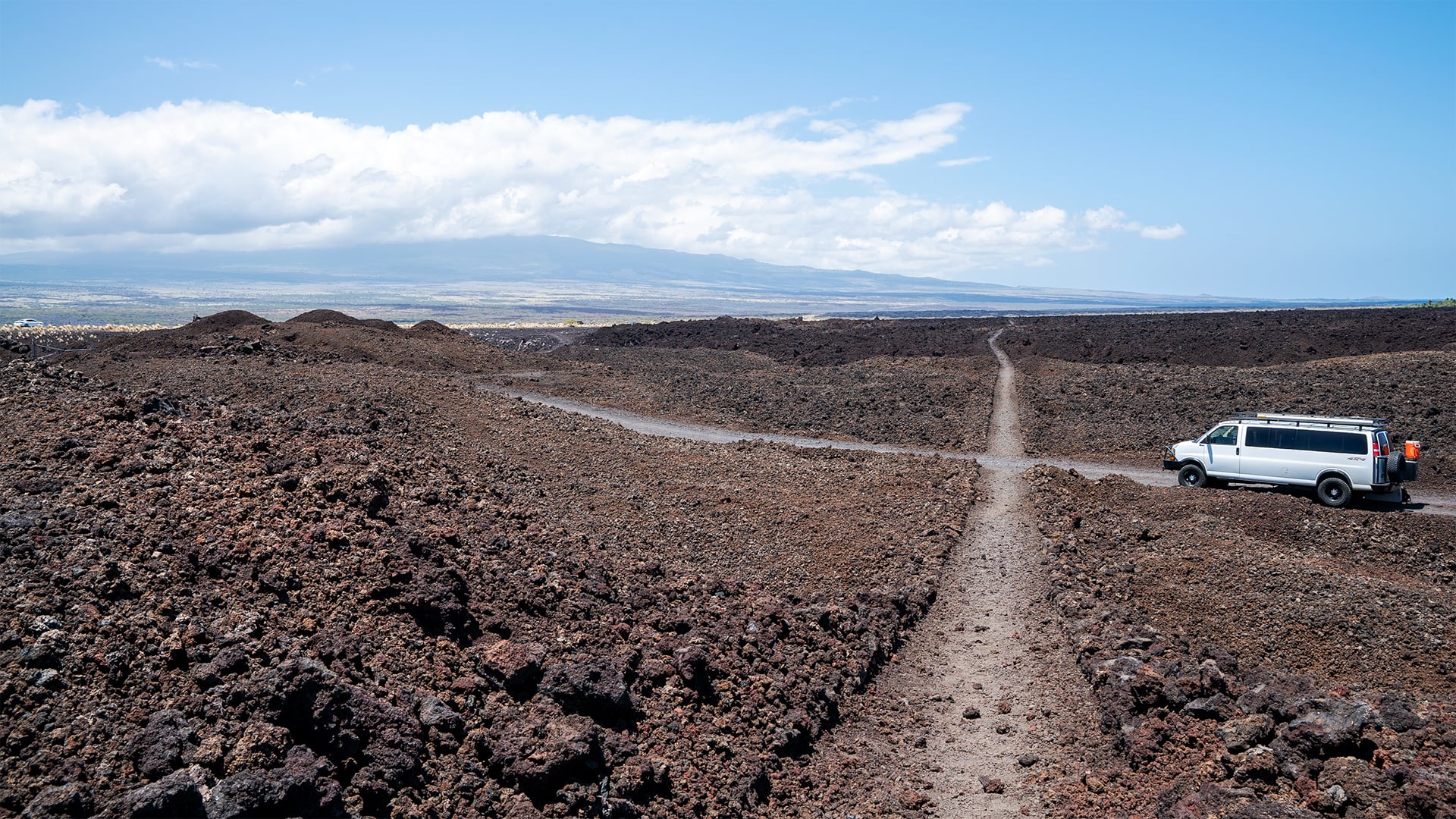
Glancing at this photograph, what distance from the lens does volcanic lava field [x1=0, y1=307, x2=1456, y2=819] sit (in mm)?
6023

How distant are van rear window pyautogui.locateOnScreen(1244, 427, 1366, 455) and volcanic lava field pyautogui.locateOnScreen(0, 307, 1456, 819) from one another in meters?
1.13

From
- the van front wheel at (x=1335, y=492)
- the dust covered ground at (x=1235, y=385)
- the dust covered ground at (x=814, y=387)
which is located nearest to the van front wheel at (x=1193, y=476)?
the van front wheel at (x=1335, y=492)

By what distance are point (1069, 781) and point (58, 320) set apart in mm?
136023

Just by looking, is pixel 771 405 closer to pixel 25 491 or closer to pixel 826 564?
pixel 826 564

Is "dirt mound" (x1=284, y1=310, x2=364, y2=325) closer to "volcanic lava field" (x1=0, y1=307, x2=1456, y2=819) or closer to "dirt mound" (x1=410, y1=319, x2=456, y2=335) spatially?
"dirt mound" (x1=410, y1=319, x2=456, y2=335)

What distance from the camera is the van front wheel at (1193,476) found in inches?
758

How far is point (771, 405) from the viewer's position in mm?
30922

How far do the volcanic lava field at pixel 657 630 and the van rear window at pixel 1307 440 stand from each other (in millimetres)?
1132

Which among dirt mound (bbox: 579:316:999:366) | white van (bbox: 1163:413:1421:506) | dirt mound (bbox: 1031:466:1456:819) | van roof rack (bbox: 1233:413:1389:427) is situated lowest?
dirt mound (bbox: 1031:466:1456:819)

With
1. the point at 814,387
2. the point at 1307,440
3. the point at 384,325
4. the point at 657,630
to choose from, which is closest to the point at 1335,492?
the point at 1307,440

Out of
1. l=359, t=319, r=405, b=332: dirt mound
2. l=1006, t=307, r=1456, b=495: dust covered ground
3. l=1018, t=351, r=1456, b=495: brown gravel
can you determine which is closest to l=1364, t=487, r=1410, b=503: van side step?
l=1018, t=351, r=1456, b=495: brown gravel

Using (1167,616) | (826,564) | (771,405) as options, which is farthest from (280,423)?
(771,405)

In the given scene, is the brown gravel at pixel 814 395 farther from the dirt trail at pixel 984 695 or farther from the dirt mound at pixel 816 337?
the dirt trail at pixel 984 695

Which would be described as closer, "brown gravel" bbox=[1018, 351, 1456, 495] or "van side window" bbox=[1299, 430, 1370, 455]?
"van side window" bbox=[1299, 430, 1370, 455]
